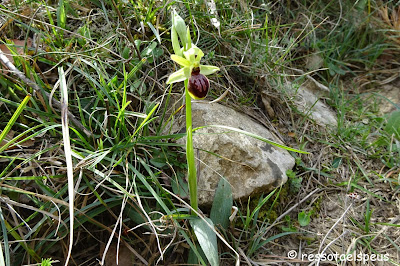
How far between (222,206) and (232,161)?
25 centimetres

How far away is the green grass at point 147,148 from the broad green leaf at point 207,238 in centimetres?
6

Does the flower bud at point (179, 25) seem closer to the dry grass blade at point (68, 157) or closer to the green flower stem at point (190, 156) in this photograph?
the green flower stem at point (190, 156)

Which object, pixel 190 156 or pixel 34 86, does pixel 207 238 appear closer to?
pixel 190 156

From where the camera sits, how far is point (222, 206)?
1801 millimetres

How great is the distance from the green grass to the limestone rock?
85 mm

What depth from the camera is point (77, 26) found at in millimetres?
2262

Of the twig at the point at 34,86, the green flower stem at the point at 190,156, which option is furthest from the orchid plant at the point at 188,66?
the twig at the point at 34,86

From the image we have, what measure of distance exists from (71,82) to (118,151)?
1.62 ft

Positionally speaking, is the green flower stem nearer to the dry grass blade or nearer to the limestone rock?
the limestone rock

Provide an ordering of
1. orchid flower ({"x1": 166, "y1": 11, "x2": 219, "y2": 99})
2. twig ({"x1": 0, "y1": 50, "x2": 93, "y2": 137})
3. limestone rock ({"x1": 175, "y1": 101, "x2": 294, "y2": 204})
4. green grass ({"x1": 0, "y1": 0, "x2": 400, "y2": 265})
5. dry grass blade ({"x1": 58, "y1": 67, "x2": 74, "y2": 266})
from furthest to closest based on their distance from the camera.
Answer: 1. limestone rock ({"x1": 175, "y1": 101, "x2": 294, "y2": 204})
2. twig ({"x1": 0, "y1": 50, "x2": 93, "y2": 137})
3. green grass ({"x1": 0, "y1": 0, "x2": 400, "y2": 265})
4. orchid flower ({"x1": 166, "y1": 11, "x2": 219, "y2": 99})
5. dry grass blade ({"x1": 58, "y1": 67, "x2": 74, "y2": 266})

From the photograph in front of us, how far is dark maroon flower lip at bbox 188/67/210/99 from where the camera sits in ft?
4.93

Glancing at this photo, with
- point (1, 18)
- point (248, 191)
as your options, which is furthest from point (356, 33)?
point (1, 18)

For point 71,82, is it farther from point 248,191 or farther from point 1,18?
point 248,191

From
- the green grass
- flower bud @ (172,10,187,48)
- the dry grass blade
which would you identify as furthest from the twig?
flower bud @ (172,10,187,48)
